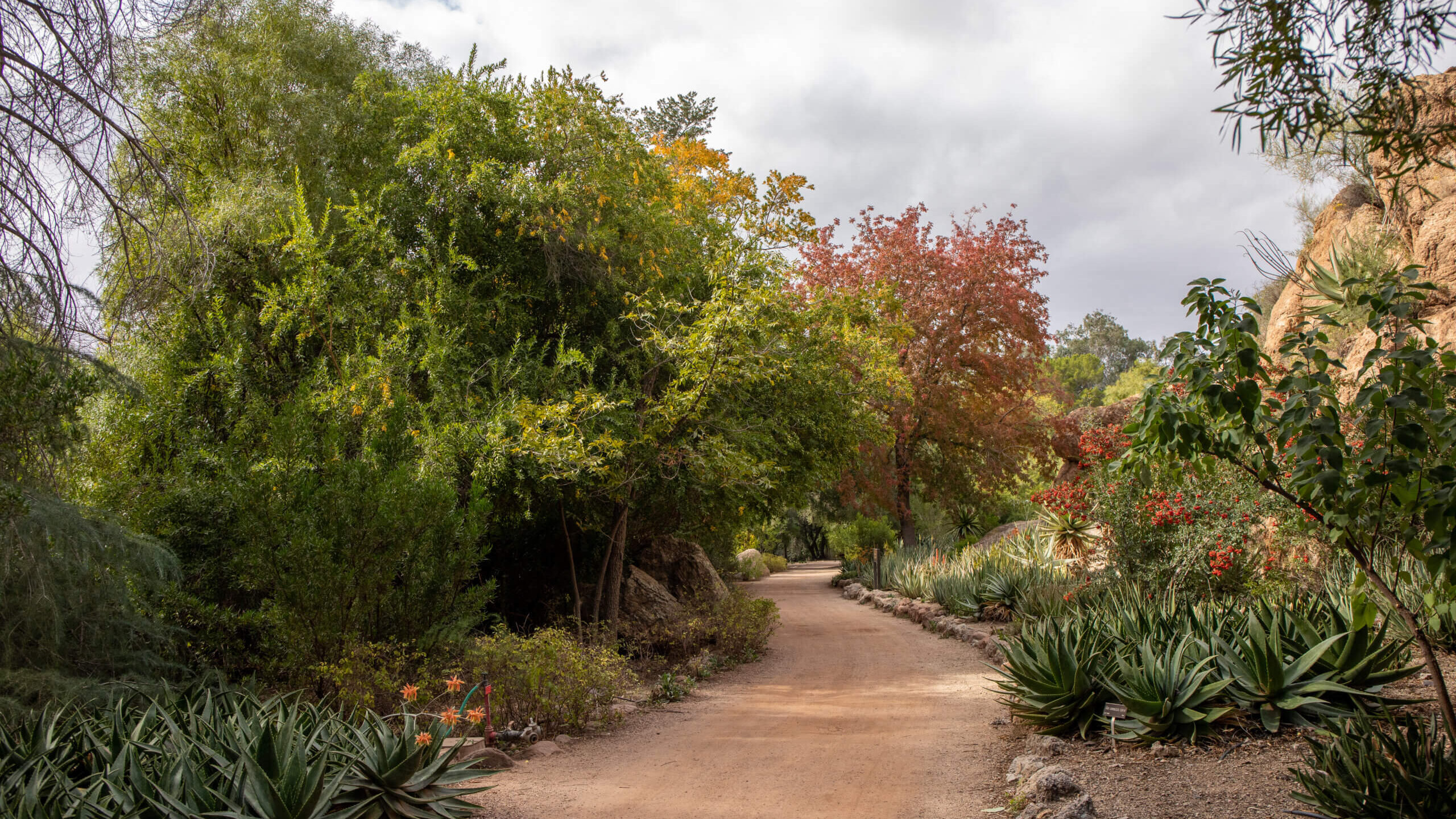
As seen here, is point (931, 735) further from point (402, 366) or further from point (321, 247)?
point (321, 247)

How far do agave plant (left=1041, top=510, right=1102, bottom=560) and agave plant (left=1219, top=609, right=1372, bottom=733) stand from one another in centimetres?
866

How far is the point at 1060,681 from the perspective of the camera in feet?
19.6

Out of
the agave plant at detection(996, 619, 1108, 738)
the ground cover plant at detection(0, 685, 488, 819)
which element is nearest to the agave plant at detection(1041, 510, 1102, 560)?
the agave plant at detection(996, 619, 1108, 738)

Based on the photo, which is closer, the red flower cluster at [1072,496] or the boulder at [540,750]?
the boulder at [540,750]

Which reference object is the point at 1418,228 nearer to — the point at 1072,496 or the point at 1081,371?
the point at 1072,496

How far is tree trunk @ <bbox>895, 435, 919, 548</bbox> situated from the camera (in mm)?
19703

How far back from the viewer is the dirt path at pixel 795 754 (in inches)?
194

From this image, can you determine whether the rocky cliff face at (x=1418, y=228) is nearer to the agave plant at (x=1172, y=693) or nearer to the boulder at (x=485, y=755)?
the agave plant at (x=1172, y=693)

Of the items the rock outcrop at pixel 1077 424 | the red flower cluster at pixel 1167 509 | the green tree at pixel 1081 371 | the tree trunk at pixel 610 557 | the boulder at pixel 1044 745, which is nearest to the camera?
the boulder at pixel 1044 745

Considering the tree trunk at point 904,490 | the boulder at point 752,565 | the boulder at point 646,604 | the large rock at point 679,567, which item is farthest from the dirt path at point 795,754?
the boulder at point 752,565

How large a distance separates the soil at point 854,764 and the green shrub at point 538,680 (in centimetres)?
34

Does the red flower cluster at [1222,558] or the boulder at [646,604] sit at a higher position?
the red flower cluster at [1222,558]

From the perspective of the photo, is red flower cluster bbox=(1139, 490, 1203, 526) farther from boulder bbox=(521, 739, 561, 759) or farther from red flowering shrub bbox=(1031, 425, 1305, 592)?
boulder bbox=(521, 739, 561, 759)

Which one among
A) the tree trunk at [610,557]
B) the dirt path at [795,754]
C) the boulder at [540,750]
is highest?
the tree trunk at [610,557]
